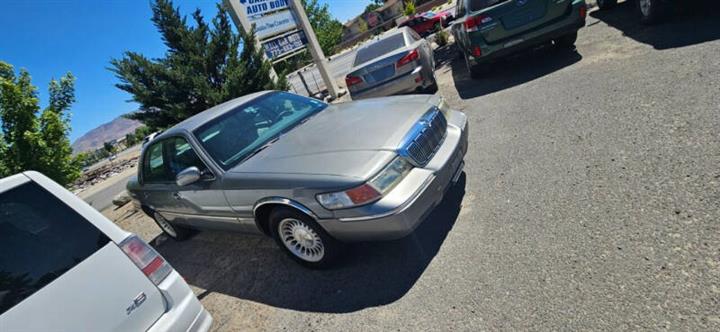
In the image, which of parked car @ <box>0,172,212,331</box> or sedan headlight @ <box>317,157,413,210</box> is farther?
sedan headlight @ <box>317,157,413,210</box>

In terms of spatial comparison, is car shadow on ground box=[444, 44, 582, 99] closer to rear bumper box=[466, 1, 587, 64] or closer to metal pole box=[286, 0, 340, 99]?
rear bumper box=[466, 1, 587, 64]

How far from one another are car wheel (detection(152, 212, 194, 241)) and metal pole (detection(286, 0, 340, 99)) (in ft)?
28.9

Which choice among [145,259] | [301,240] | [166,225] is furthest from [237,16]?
[145,259]

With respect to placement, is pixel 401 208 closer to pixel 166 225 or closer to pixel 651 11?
pixel 166 225

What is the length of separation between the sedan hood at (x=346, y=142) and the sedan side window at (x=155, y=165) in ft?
4.81

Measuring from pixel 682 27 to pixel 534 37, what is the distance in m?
2.10

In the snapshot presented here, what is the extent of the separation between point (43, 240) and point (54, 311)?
44 cm

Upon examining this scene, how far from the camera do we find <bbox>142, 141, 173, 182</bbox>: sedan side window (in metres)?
4.17

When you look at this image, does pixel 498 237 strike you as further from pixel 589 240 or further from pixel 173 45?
pixel 173 45

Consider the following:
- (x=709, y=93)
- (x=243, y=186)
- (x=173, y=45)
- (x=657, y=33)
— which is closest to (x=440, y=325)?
(x=243, y=186)

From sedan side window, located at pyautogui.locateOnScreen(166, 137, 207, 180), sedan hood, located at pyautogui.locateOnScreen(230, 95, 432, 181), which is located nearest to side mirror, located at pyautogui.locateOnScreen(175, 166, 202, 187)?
sedan side window, located at pyautogui.locateOnScreen(166, 137, 207, 180)

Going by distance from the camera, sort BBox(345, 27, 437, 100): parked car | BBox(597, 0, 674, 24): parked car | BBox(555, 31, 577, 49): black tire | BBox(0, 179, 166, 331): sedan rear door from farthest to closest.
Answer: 1. BBox(345, 27, 437, 100): parked car
2. BBox(555, 31, 577, 49): black tire
3. BBox(597, 0, 674, 24): parked car
4. BBox(0, 179, 166, 331): sedan rear door

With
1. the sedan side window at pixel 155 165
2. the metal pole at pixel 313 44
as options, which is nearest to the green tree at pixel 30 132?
the sedan side window at pixel 155 165

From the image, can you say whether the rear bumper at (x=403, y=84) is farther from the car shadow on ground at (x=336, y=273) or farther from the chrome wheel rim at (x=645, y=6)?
the chrome wheel rim at (x=645, y=6)
